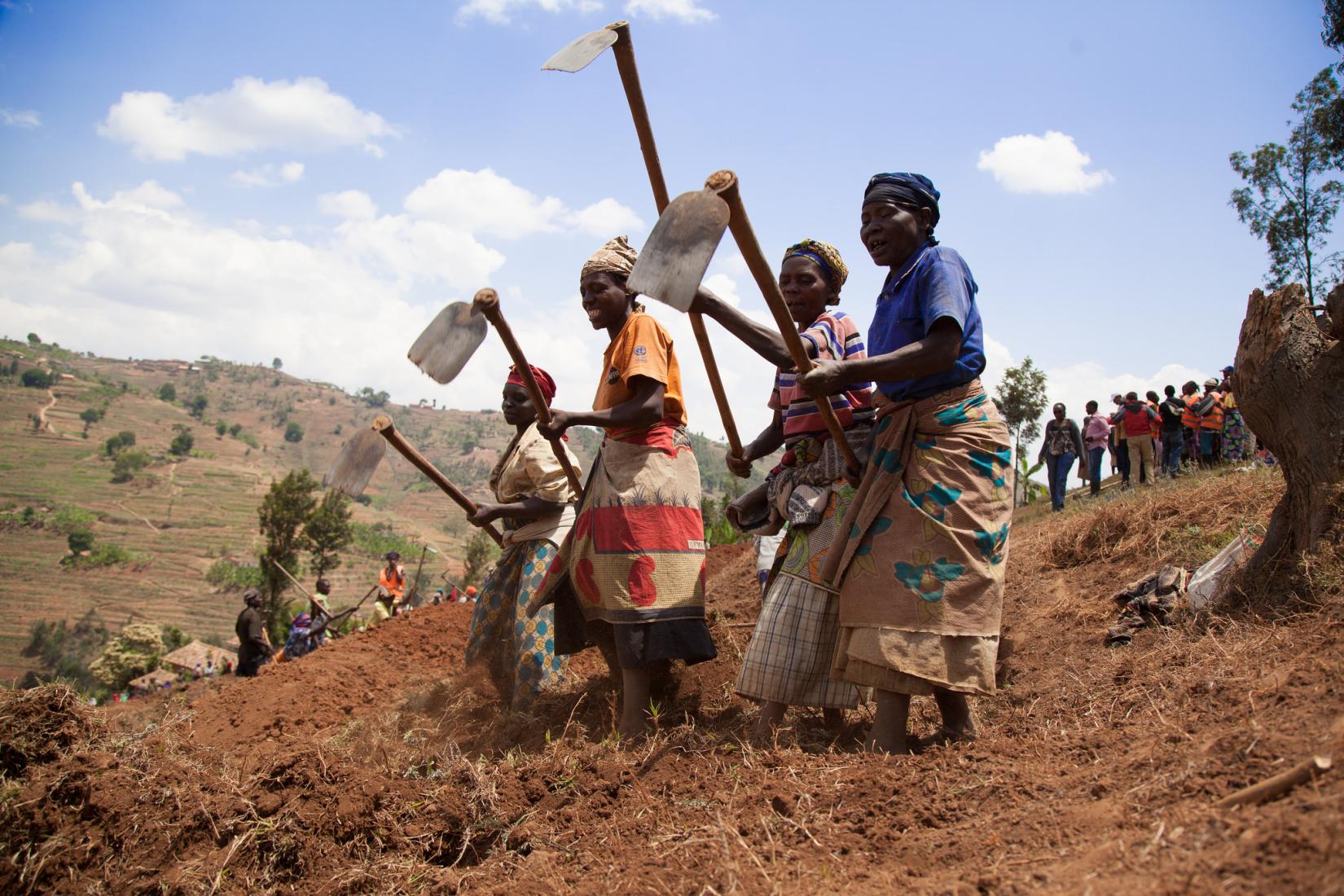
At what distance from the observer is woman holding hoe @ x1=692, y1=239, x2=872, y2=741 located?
3201 mm

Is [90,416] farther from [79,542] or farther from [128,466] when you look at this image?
[79,542]

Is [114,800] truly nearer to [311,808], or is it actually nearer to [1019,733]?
Result: [311,808]

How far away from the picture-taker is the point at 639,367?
3.72 meters

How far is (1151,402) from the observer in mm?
13266

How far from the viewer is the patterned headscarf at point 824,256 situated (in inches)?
143

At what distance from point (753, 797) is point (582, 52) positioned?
2.63 m

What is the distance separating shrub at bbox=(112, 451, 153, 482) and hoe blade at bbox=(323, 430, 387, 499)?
9402cm

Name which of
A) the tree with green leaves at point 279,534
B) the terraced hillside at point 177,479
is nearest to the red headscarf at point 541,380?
the tree with green leaves at point 279,534

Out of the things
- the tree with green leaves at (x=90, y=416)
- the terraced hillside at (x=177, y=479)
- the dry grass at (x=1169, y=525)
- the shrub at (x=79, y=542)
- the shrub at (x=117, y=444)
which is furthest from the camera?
the tree with green leaves at (x=90, y=416)

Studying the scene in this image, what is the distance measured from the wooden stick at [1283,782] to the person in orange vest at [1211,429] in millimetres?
12083

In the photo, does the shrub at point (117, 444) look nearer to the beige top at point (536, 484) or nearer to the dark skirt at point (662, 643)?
the beige top at point (536, 484)

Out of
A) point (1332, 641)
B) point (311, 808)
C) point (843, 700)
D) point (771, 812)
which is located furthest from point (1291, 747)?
point (311, 808)

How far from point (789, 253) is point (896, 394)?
0.93 meters

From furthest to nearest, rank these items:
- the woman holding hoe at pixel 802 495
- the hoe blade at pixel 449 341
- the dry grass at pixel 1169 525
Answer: the dry grass at pixel 1169 525 < the hoe blade at pixel 449 341 < the woman holding hoe at pixel 802 495
